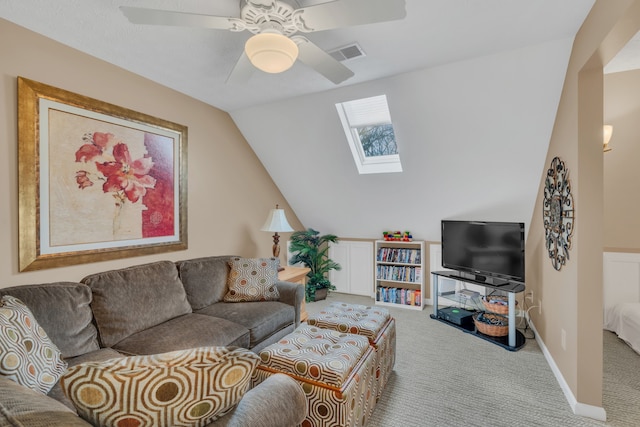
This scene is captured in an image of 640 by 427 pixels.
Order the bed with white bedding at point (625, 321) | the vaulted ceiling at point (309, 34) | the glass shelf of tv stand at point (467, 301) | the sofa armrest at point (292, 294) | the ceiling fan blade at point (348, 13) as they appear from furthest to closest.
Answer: the glass shelf of tv stand at point (467, 301) → the sofa armrest at point (292, 294) → the bed with white bedding at point (625, 321) → the vaulted ceiling at point (309, 34) → the ceiling fan blade at point (348, 13)

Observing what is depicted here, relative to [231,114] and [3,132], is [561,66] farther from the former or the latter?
[3,132]

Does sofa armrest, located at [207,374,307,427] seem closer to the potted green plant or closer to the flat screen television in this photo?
the flat screen television

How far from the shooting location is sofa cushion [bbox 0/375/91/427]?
0.65 meters

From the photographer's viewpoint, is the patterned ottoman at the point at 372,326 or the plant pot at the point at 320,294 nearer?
the patterned ottoman at the point at 372,326

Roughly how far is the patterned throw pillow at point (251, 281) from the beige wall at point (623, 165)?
366 centimetres

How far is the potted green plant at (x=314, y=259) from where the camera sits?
4.50 metres

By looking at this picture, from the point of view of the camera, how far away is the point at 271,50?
136cm

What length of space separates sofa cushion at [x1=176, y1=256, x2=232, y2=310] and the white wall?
1750 mm

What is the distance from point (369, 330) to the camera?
216 cm

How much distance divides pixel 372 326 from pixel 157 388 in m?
1.68

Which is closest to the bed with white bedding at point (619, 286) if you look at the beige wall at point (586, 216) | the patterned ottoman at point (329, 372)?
the beige wall at point (586, 216)

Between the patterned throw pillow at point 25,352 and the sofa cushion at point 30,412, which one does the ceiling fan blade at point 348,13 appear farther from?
the patterned throw pillow at point 25,352

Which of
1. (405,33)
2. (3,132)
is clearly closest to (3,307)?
(3,132)

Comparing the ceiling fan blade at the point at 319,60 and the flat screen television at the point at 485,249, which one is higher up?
the ceiling fan blade at the point at 319,60
